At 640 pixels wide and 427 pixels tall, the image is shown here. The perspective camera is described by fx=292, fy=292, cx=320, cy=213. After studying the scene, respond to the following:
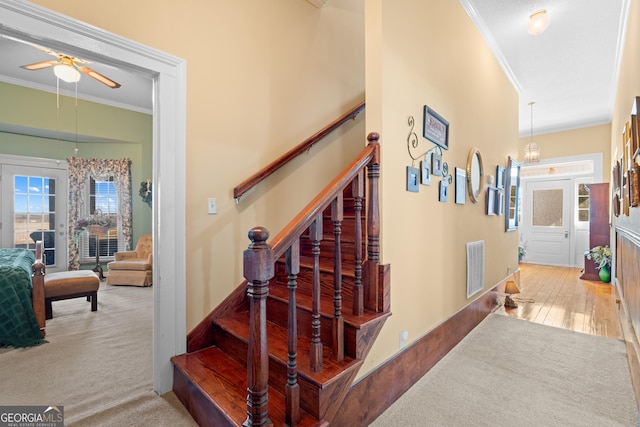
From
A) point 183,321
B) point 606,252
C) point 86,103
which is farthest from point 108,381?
point 606,252

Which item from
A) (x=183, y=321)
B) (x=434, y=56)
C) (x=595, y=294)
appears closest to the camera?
(x=183, y=321)

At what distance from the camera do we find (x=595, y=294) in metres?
4.34

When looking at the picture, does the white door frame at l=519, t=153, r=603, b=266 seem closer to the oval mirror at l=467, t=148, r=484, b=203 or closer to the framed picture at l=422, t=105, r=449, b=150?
the oval mirror at l=467, t=148, r=484, b=203

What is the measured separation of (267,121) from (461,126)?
1.84 metres

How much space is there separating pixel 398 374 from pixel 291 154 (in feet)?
6.12

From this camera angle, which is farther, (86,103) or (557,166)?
(557,166)

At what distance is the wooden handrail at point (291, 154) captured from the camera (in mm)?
2262

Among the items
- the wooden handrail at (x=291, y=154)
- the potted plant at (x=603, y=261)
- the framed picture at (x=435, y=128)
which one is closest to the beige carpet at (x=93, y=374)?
the wooden handrail at (x=291, y=154)

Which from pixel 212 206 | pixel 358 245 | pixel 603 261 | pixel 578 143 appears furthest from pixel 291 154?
pixel 578 143

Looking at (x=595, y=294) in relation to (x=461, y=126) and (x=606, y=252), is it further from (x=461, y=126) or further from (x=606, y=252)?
(x=461, y=126)

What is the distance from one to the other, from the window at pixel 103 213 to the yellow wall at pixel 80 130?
0.39 m

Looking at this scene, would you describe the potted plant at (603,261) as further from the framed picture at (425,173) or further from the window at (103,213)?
the window at (103,213)

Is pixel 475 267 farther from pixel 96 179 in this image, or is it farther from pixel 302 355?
pixel 96 179

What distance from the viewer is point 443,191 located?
7.93ft
